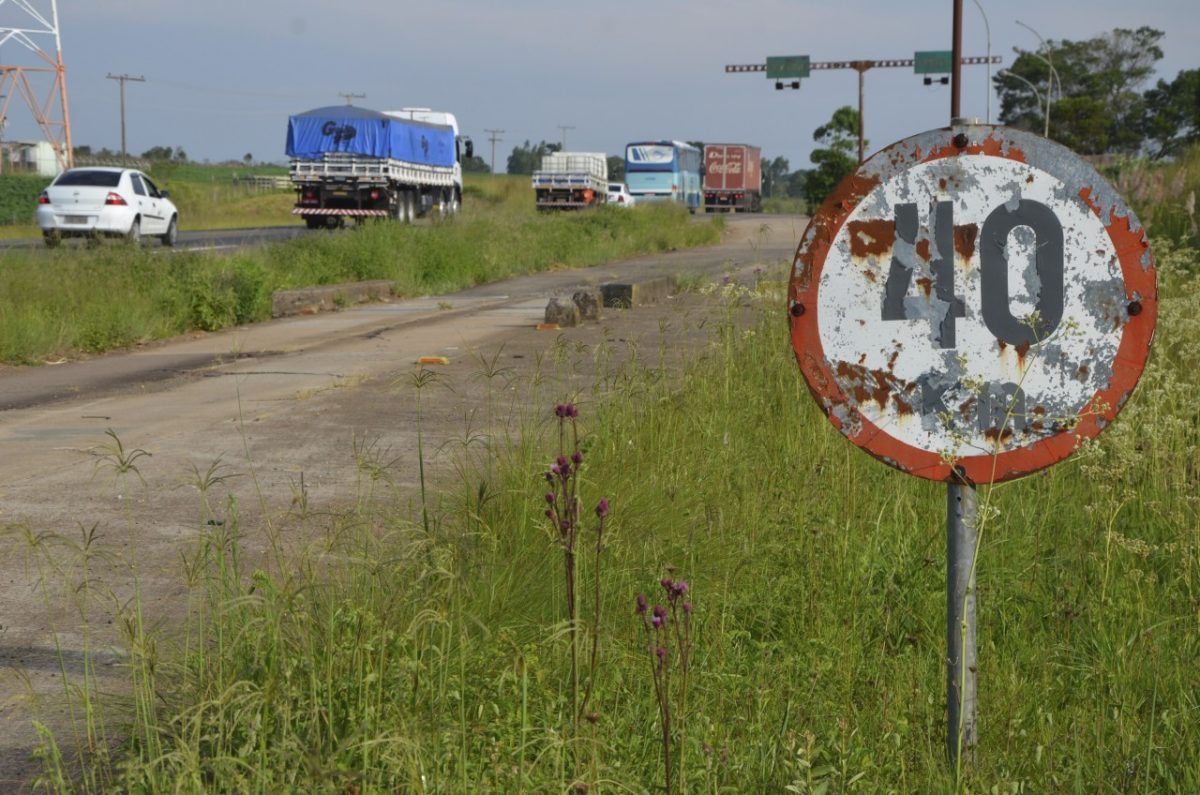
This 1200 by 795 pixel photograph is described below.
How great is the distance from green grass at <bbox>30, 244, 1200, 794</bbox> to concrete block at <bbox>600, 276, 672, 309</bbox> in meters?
9.10

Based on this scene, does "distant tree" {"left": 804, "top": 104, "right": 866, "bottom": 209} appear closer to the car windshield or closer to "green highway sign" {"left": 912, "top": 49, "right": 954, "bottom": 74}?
"green highway sign" {"left": 912, "top": 49, "right": 954, "bottom": 74}

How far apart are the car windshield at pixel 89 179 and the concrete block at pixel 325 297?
9631mm

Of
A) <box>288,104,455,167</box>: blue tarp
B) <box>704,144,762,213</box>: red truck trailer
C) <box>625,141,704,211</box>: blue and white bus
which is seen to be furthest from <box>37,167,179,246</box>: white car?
<box>704,144,762,213</box>: red truck trailer

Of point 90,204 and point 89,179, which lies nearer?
point 90,204

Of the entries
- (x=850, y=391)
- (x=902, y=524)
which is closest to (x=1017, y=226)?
(x=850, y=391)

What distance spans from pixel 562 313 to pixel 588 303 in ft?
1.50

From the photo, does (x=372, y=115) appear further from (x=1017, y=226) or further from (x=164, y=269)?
(x=1017, y=226)

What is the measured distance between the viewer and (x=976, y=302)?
2.67m

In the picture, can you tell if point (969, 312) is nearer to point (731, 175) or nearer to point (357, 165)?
point (357, 165)

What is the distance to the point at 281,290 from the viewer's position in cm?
1573

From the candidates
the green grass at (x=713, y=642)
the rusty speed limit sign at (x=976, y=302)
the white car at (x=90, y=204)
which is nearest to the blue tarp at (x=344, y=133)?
the white car at (x=90, y=204)

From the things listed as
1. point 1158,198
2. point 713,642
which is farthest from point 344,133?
point 713,642

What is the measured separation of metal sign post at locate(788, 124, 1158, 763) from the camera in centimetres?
263

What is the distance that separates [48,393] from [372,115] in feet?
100
